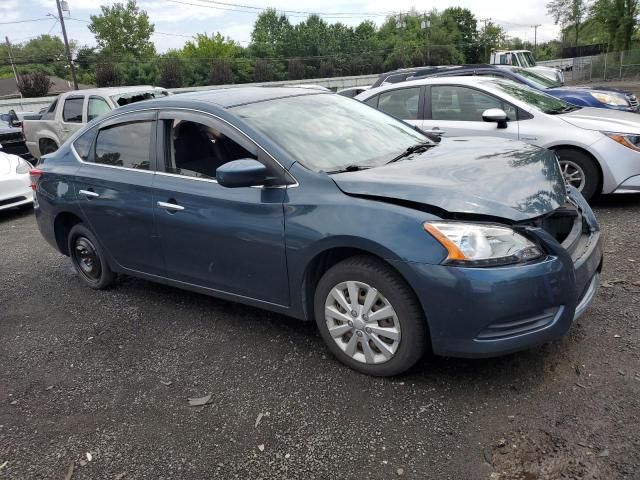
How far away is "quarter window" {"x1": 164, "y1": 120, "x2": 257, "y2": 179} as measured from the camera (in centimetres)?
370

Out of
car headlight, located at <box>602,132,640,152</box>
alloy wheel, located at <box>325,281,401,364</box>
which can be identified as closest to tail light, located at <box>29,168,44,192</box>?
alloy wheel, located at <box>325,281,401,364</box>

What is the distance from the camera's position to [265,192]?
133 inches

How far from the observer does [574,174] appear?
6.04m

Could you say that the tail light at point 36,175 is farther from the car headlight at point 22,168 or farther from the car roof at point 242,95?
the car headlight at point 22,168

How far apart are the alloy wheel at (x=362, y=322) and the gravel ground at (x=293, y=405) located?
166mm

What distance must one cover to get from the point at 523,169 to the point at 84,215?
3.40 meters

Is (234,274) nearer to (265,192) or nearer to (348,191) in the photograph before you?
(265,192)

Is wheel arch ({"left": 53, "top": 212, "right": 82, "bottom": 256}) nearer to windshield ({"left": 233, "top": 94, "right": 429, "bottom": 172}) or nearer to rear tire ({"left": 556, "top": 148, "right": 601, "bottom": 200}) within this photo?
windshield ({"left": 233, "top": 94, "right": 429, "bottom": 172})

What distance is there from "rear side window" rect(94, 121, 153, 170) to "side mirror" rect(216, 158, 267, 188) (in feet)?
3.57

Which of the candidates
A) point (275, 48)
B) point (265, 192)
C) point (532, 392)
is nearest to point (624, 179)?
point (532, 392)

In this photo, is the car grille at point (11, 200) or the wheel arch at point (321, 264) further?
the car grille at point (11, 200)

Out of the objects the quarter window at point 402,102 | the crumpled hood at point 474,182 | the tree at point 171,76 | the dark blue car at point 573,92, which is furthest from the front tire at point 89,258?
the tree at point 171,76

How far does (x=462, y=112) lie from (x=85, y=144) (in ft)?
14.5

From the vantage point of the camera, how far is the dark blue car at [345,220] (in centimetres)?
278
